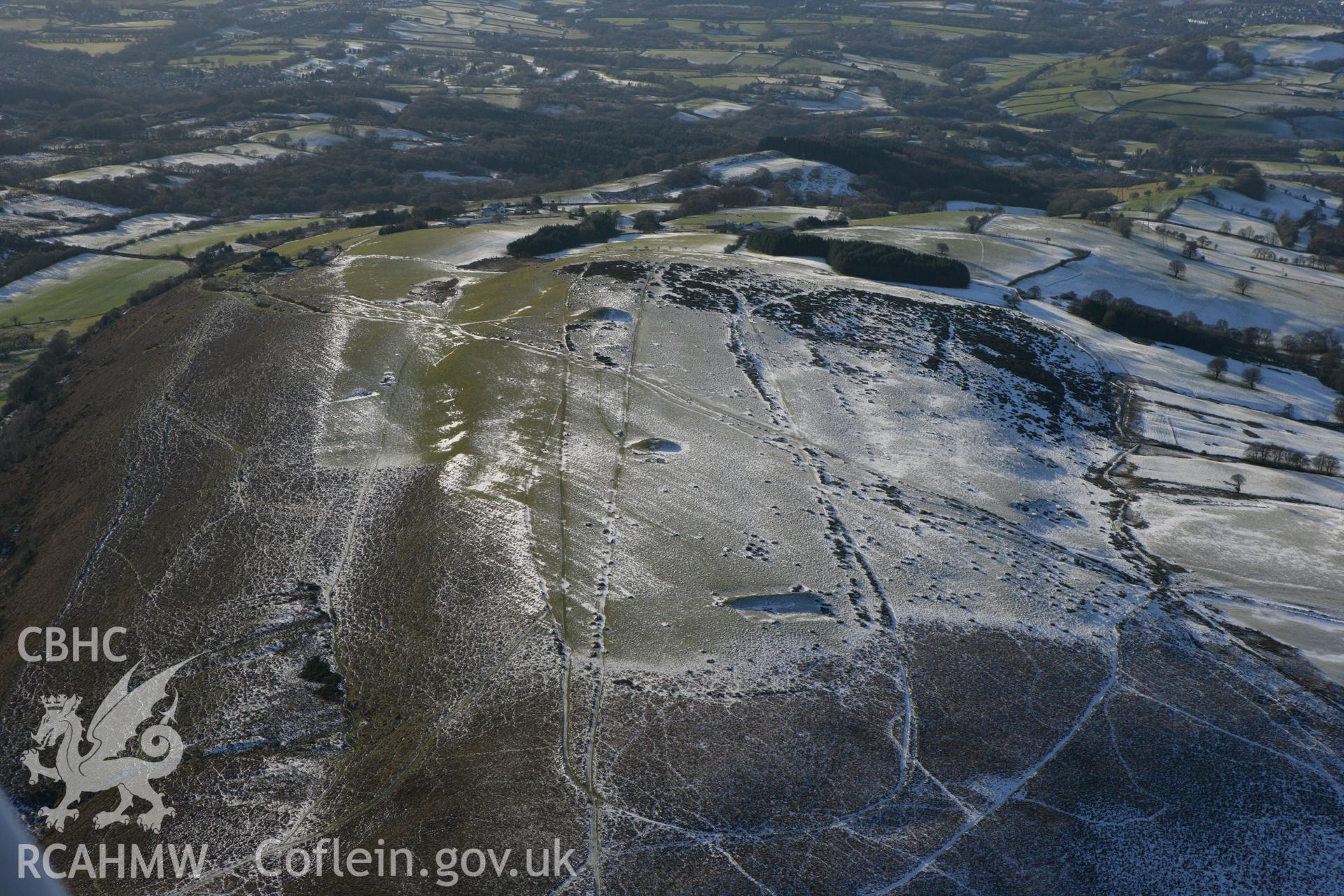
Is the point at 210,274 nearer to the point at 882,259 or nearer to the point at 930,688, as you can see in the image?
the point at 882,259

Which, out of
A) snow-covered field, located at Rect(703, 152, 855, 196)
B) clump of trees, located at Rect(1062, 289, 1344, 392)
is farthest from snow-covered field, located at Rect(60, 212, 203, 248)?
clump of trees, located at Rect(1062, 289, 1344, 392)

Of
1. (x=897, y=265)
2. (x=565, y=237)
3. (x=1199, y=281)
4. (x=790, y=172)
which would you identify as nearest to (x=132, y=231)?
(x=565, y=237)

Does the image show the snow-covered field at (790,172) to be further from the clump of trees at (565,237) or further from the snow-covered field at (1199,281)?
the clump of trees at (565,237)

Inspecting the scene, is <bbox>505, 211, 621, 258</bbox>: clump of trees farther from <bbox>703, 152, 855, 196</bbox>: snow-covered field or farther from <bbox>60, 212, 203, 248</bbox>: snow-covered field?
<bbox>60, 212, 203, 248</bbox>: snow-covered field

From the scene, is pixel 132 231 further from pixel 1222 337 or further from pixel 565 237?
pixel 1222 337

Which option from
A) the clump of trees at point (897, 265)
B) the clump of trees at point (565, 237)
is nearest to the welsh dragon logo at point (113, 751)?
the clump of trees at point (565, 237)

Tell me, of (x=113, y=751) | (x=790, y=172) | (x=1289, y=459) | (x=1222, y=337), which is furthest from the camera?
(x=790, y=172)
